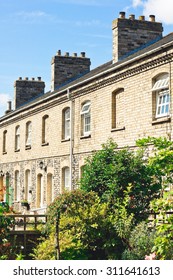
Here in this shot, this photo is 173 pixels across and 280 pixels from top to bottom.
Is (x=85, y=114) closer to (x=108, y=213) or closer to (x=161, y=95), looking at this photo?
(x=161, y=95)

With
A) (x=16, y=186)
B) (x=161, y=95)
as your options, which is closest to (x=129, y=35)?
(x=161, y=95)

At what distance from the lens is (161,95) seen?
1812 cm

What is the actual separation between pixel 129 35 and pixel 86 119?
4042 millimetres

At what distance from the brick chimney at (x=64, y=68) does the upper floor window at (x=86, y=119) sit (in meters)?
7.58

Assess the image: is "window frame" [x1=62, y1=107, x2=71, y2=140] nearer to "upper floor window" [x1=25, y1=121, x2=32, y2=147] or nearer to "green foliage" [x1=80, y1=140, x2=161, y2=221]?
"upper floor window" [x1=25, y1=121, x2=32, y2=147]

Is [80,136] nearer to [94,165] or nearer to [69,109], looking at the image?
[69,109]

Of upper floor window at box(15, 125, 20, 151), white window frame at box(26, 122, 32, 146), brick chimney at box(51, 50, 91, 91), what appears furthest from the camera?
upper floor window at box(15, 125, 20, 151)

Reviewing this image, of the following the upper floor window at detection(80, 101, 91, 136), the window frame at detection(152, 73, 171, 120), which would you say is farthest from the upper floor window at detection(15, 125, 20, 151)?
the window frame at detection(152, 73, 171, 120)

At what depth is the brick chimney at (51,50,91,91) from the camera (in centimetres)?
3138

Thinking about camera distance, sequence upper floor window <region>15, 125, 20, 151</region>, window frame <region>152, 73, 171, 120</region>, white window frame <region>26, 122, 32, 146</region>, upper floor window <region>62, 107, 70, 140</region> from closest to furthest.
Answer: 1. window frame <region>152, 73, 171, 120</region>
2. upper floor window <region>62, 107, 70, 140</region>
3. white window frame <region>26, 122, 32, 146</region>
4. upper floor window <region>15, 125, 20, 151</region>

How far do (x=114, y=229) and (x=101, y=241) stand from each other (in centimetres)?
61

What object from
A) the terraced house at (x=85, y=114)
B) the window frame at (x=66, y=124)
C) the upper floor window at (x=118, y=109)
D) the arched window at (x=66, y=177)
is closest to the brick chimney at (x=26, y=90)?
the terraced house at (x=85, y=114)

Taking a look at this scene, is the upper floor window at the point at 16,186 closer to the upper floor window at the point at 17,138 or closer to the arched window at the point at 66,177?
the upper floor window at the point at 17,138
